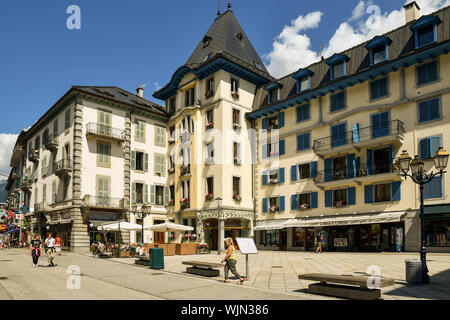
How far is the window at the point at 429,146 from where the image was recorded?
25.3 metres

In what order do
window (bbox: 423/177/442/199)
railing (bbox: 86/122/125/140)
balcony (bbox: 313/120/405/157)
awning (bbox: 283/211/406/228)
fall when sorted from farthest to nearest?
railing (bbox: 86/122/125/140) → balcony (bbox: 313/120/405/157) → awning (bbox: 283/211/406/228) → window (bbox: 423/177/442/199)

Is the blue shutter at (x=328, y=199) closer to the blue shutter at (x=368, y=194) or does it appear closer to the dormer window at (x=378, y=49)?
the blue shutter at (x=368, y=194)

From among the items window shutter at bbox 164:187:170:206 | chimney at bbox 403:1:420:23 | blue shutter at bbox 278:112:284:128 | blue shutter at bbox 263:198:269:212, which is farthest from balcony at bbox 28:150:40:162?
chimney at bbox 403:1:420:23

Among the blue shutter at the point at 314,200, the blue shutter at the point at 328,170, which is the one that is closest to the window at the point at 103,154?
the blue shutter at the point at 314,200

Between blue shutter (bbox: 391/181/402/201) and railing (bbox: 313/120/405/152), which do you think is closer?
blue shutter (bbox: 391/181/402/201)

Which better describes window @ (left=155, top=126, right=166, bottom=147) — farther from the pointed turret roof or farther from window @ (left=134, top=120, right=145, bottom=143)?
the pointed turret roof

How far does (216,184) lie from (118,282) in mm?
20956

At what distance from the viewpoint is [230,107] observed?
3591 cm

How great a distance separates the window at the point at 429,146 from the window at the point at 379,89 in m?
4.51

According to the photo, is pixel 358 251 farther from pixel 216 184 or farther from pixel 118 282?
pixel 118 282

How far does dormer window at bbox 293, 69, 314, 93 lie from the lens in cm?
3386

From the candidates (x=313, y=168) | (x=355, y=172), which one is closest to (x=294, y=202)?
(x=313, y=168)

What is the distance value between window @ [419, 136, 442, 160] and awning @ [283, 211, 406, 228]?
3.95 metres
